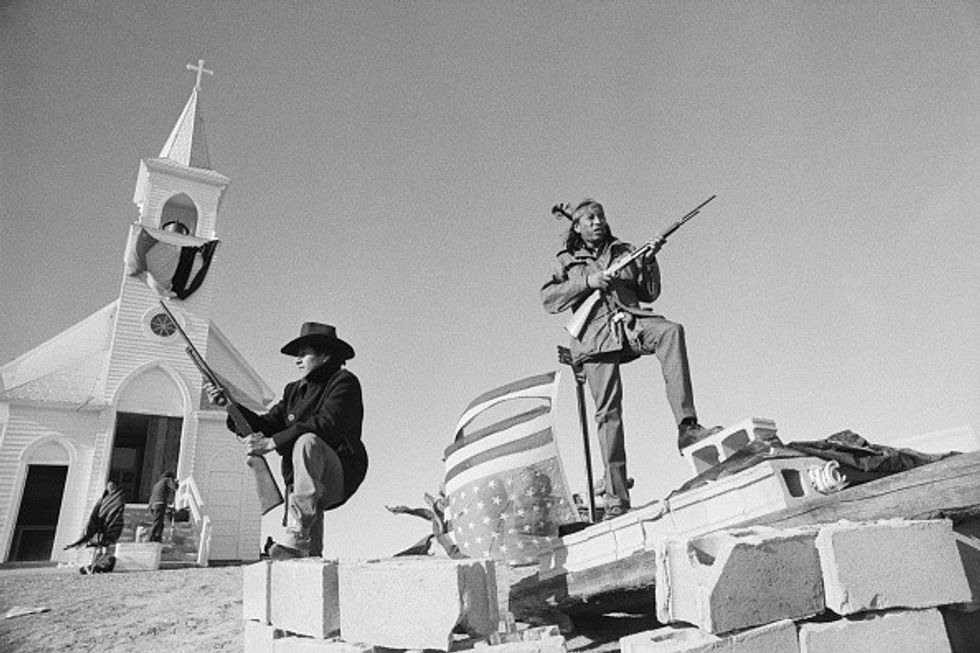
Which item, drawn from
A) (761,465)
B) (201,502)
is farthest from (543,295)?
(201,502)

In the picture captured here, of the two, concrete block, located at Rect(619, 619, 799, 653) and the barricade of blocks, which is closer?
concrete block, located at Rect(619, 619, 799, 653)

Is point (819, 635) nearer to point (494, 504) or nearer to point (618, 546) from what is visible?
point (618, 546)

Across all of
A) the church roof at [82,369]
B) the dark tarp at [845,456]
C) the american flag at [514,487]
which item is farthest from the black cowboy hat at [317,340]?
the church roof at [82,369]

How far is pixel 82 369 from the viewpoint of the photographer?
16891 mm

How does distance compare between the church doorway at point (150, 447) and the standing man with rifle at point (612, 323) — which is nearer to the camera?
the standing man with rifle at point (612, 323)

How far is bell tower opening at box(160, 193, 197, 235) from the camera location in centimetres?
1977

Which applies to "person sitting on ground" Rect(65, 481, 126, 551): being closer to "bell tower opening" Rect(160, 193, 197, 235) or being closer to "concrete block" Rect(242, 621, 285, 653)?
"bell tower opening" Rect(160, 193, 197, 235)

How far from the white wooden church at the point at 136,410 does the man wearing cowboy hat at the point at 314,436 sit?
12.0 meters

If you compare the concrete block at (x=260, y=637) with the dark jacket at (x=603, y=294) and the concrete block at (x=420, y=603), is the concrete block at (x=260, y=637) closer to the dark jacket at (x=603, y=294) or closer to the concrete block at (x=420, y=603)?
the concrete block at (x=420, y=603)

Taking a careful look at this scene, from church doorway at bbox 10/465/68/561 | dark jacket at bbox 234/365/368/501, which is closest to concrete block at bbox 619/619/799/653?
dark jacket at bbox 234/365/368/501

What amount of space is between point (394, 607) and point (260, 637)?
1.32 meters

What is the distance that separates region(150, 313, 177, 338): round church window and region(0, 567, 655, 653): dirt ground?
915cm

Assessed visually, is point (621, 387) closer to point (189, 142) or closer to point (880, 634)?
point (880, 634)

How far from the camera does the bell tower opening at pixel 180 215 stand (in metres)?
19.8
